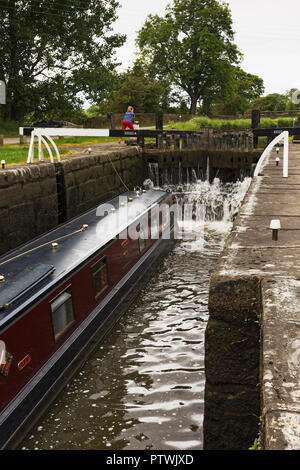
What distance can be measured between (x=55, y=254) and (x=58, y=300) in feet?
3.90

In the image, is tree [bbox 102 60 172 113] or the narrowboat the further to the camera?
tree [bbox 102 60 172 113]

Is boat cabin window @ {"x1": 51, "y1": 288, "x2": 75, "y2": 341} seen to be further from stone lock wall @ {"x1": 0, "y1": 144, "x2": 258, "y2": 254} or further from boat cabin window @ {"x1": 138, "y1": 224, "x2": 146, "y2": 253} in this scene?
boat cabin window @ {"x1": 138, "y1": 224, "x2": 146, "y2": 253}

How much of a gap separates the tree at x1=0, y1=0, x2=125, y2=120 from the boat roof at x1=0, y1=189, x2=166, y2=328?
15.0 metres

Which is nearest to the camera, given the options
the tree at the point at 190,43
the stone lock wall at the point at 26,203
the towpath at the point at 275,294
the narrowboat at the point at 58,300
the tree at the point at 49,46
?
the towpath at the point at 275,294

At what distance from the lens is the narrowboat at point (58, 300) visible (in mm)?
5242

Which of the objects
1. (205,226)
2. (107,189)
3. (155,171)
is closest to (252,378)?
(107,189)

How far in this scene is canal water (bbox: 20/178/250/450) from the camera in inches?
221

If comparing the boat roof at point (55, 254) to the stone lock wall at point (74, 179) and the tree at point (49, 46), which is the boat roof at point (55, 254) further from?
the tree at point (49, 46)

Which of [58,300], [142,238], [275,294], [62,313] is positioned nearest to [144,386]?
[62,313]

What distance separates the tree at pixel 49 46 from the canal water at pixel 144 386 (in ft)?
56.4

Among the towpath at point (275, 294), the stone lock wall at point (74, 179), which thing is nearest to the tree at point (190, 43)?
the stone lock wall at point (74, 179)

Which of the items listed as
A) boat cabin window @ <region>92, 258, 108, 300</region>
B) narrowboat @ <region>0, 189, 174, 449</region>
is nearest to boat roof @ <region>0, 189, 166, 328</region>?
narrowboat @ <region>0, 189, 174, 449</region>

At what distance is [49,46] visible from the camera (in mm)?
23922

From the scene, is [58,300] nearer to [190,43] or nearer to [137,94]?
[137,94]
